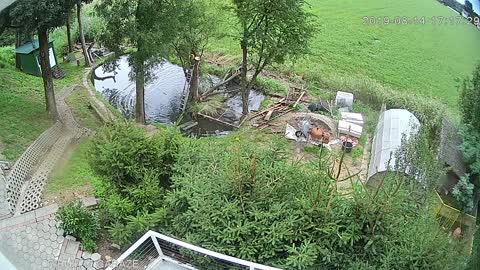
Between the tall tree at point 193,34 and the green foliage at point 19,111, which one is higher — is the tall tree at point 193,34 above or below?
above

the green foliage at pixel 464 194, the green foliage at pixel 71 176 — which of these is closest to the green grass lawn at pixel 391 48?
the green foliage at pixel 464 194

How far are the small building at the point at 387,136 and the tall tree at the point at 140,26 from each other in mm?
4515

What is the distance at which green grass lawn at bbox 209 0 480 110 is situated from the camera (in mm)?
12102

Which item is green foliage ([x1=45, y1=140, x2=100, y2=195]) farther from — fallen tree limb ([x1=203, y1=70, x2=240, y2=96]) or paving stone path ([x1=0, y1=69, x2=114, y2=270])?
fallen tree limb ([x1=203, y1=70, x2=240, y2=96])

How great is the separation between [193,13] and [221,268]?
22.9ft

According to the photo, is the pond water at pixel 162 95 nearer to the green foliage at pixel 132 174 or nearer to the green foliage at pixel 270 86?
the green foliage at pixel 270 86

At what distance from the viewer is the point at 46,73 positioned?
996 cm

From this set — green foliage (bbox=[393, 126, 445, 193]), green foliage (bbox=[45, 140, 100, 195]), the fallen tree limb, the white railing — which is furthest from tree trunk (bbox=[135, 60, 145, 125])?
the white railing

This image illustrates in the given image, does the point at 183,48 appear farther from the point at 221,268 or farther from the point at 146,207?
the point at 221,268

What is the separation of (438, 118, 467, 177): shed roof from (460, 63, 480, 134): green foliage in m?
0.34

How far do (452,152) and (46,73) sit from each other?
763 centimetres

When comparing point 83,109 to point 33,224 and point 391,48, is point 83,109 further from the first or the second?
point 391,48

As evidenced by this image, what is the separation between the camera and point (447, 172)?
29.0 feet

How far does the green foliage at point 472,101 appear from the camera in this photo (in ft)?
29.2
